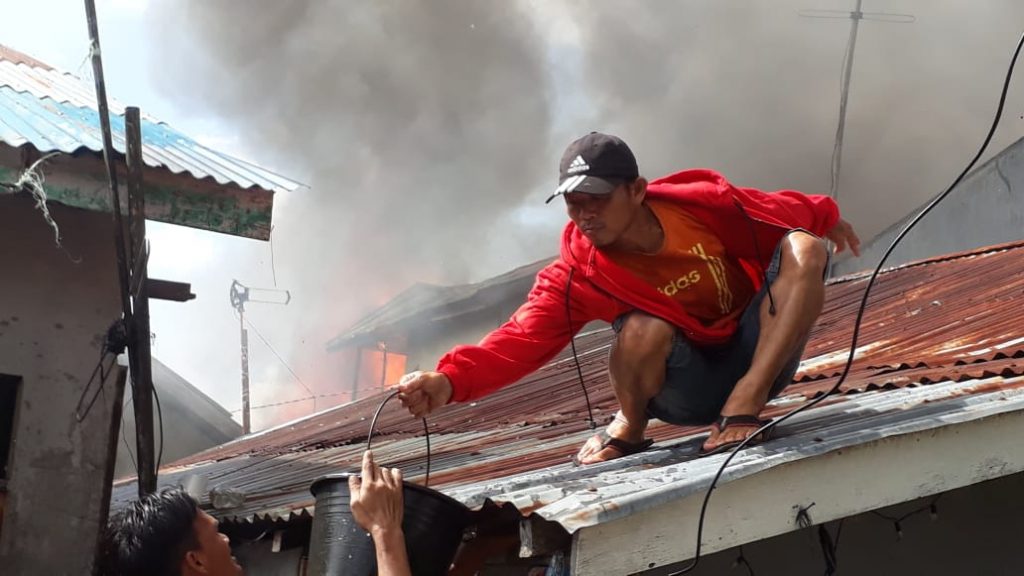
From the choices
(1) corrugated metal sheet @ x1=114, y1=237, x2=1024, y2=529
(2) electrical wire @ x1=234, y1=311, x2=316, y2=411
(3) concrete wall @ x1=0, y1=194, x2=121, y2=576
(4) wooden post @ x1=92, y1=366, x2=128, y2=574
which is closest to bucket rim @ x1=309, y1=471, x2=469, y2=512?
(1) corrugated metal sheet @ x1=114, y1=237, x2=1024, y2=529

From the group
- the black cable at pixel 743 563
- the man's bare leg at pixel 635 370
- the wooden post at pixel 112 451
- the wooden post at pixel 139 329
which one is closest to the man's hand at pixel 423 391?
the man's bare leg at pixel 635 370

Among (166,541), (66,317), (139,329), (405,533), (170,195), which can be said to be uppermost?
(170,195)

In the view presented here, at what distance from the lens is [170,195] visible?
226 inches

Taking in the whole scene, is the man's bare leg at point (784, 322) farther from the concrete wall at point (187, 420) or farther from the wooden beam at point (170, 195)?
the concrete wall at point (187, 420)

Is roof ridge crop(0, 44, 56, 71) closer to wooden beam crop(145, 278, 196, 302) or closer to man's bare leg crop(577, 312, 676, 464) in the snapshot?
wooden beam crop(145, 278, 196, 302)

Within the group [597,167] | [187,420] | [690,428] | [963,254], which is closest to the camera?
[597,167]

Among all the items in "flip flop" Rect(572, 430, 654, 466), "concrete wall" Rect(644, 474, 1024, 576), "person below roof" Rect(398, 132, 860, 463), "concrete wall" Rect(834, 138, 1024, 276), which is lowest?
"concrete wall" Rect(644, 474, 1024, 576)

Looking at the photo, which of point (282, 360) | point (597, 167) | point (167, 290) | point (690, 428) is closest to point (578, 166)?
point (597, 167)

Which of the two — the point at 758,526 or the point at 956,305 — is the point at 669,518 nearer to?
the point at 758,526

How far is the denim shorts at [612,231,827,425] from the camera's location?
3426mm

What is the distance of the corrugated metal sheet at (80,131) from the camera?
5395 millimetres

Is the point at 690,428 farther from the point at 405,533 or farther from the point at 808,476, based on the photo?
the point at 405,533

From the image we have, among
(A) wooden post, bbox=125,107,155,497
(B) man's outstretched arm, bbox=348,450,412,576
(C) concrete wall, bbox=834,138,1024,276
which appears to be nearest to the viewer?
(B) man's outstretched arm, bbox=348,450,412,576

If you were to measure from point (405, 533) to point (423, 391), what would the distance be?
2.15 ft
